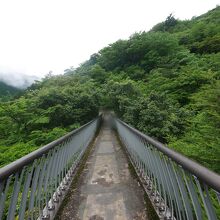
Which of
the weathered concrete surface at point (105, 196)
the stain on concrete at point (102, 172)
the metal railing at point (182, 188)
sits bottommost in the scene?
the stain on concrete at point (102, 172)

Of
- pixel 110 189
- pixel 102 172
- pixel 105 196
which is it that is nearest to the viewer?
pixel 105 196

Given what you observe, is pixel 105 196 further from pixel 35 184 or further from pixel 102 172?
pixel 35 184

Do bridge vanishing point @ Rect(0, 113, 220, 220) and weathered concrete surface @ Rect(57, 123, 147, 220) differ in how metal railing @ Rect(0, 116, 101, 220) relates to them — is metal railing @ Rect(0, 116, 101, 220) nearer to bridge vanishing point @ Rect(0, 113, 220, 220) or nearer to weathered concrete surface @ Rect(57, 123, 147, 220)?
bridge vanishing point @ Rect(0, 113, 220, 220)

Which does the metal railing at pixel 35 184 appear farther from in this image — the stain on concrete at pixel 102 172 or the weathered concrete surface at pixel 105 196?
the stain on concrete at pixel 102 172

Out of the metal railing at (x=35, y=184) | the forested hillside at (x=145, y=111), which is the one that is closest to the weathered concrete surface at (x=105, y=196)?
the metal railing at (x=35, y=184)

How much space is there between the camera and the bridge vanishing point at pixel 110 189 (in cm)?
165

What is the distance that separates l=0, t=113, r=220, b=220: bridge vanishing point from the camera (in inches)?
64.9

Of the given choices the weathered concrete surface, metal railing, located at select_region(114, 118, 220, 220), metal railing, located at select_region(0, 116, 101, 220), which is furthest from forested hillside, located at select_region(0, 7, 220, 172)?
metal railing, located at select_region(0, 116, 101, 220)

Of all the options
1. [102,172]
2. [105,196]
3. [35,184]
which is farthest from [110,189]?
[35,184]

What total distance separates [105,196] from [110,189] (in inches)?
12.3

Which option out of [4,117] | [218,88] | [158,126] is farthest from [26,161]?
[4,117]

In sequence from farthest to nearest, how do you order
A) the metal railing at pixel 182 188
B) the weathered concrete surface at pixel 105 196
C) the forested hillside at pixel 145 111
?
the forested hillside at pixel 145 111, the weathered concrete surface at pixel 105 196, the metal railing at pixel 182 188

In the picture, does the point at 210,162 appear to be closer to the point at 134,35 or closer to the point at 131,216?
the point at 131,216

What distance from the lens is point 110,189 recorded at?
Result: 153 inches
